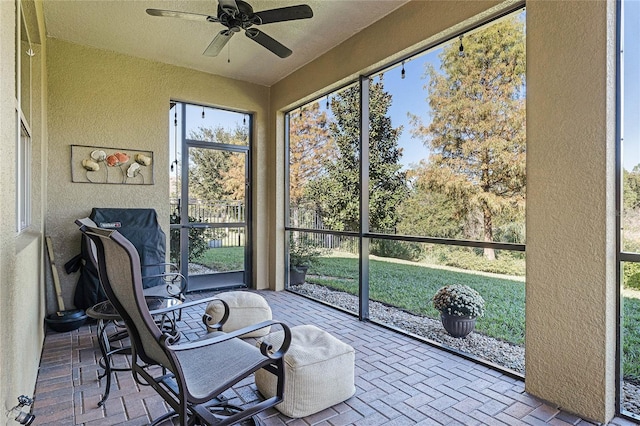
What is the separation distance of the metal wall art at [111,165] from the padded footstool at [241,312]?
2.24 m

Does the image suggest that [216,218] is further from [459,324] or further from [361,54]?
[459,324]

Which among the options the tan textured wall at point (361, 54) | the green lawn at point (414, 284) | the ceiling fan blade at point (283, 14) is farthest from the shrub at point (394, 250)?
the ceiling fan blade at point (283, 14)

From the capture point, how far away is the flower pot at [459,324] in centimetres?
341

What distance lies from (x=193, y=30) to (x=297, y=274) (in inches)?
140

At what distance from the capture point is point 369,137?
433 cm

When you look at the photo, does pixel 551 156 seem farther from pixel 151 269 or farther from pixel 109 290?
pixel 151 269

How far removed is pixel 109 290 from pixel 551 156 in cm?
274

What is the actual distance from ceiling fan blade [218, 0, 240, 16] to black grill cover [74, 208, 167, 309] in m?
2.78

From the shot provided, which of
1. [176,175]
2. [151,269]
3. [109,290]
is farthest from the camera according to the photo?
[176,175]

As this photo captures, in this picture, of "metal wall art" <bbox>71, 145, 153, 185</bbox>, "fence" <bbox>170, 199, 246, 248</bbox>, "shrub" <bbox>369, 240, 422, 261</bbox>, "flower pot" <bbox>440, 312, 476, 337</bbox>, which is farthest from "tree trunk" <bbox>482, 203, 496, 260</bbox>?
"metal wall art" <bbox>71, 145, 153, 185</bbox>

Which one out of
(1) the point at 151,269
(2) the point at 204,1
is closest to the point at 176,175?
(1) the point at 151,269

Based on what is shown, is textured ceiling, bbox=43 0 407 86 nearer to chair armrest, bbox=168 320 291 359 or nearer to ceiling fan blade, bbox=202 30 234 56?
ceiling fan blade, bbox=202 30 234 56

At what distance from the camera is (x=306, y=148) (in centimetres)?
538

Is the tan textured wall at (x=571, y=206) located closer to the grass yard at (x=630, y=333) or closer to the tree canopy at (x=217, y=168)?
the grass yard at (x=630, y=333)
